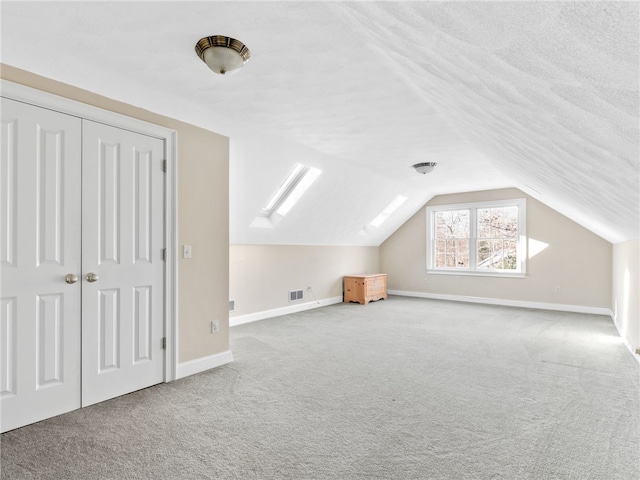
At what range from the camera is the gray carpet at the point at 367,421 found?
1.80m

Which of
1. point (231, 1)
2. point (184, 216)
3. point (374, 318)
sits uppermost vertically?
point (231, 1)

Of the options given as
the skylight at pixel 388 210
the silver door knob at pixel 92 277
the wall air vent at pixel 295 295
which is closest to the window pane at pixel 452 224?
the skylight at pixel 388 210

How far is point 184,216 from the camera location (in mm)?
3059

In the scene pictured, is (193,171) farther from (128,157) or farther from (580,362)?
(580,362)

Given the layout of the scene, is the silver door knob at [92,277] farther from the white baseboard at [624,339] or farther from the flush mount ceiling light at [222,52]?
the white baseboard at [624,339]

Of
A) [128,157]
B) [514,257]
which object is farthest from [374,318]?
[128,157]

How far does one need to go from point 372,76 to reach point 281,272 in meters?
3.97

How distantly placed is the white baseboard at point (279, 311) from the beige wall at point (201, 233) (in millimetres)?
1739

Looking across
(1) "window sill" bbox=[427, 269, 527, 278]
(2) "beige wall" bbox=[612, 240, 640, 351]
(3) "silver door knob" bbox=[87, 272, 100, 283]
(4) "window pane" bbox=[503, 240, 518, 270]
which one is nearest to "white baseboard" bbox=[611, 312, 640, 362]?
(2) "beige wall" bbox=[612, 240, 640, 351]

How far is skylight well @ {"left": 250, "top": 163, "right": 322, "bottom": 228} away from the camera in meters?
4.99

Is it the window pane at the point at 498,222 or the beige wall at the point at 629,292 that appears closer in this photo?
the beige wall at the point at 629,292

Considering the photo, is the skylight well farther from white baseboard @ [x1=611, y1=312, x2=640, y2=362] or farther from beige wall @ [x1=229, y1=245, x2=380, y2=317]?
white baseboard @ [x1=611, y1=312, x2=640, y2=362]

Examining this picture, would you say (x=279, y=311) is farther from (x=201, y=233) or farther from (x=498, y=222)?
(x=498, y=222)

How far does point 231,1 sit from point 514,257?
22.1 feet
